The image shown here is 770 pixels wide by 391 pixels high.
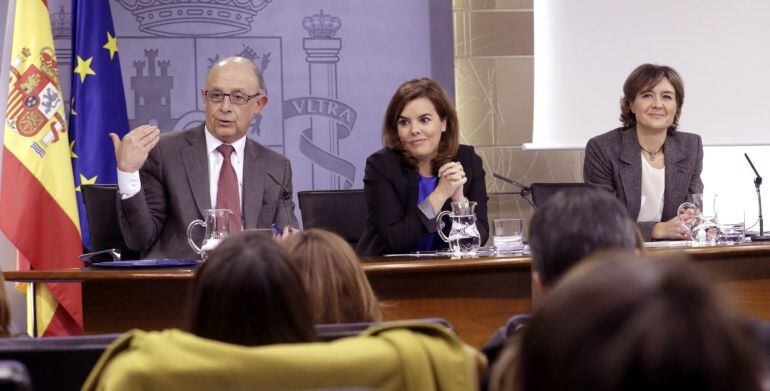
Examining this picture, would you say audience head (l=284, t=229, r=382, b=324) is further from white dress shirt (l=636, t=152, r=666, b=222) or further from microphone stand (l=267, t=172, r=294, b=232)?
white dress shirt (l=636, t=152, r=666, b=222)

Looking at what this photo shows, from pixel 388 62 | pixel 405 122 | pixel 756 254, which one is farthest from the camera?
pixel 388 62

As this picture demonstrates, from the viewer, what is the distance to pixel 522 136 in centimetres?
534

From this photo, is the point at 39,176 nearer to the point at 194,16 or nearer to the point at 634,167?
the point at 194,16

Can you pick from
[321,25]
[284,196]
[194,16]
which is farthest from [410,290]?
[194,16]

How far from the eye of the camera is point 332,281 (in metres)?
1.67

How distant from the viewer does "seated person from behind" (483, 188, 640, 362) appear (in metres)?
1.58

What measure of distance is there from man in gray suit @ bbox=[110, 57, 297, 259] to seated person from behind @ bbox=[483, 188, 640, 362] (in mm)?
1818

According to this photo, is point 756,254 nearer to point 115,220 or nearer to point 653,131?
point 653,131

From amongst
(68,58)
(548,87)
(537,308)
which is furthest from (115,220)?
(537,308)

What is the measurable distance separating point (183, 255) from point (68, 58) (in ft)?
6.70

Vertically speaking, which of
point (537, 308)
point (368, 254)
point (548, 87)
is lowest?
point (368, 254)

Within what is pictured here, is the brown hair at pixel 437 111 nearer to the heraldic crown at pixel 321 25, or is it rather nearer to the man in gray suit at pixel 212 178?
the man in gray suit at pixel 212 178

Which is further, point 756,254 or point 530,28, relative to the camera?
point 530,28

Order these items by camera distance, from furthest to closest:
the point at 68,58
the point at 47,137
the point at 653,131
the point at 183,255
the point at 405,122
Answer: the point at 68,58 → the point at 47,137 → the point at 653,131 → the point at 405,122 → the point at 183,255
